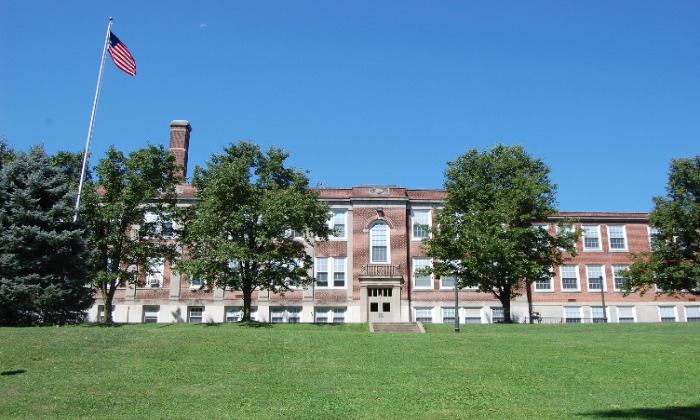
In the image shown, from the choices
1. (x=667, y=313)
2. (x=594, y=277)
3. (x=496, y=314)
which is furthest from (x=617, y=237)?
(x=496, y=314)

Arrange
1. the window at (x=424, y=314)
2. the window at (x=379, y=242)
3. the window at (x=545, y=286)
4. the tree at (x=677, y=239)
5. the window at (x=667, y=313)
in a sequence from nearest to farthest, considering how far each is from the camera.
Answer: the tree at (x=677, y=239), the window at (x=424, y=314), the window at (x=379, y=242), the window at (x=545, y=286), the window at (x=667, y=313)

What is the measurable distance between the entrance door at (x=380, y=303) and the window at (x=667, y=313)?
19844mm

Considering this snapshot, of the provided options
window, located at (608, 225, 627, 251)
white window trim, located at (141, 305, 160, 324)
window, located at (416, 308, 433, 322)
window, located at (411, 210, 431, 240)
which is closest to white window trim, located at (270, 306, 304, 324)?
white window trim, located at (141, 305, 160, 324)

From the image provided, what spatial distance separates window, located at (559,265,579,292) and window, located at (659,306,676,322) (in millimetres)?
6480

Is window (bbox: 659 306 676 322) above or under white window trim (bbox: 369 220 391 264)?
under

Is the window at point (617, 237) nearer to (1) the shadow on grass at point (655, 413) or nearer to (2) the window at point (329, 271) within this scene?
(2) the window at point (329, 271)

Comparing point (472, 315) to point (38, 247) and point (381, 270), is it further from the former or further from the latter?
point (38, 247)

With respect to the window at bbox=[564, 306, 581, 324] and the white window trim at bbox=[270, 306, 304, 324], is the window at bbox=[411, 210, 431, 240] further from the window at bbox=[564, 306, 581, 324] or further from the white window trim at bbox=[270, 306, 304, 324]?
the window at bbox=[564, 306, 581, 324]

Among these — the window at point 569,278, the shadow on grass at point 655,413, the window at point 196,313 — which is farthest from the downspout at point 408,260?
the shadow on grass at point 655,413

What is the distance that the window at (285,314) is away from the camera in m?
40.0

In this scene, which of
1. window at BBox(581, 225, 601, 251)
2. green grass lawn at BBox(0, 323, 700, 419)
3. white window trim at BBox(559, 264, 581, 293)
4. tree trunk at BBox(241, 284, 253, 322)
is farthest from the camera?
window at BBox(581, 225, 601, 251)

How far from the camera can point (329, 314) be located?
39906 mm

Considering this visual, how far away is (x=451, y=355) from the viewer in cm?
1844

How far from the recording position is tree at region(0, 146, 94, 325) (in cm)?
2230
